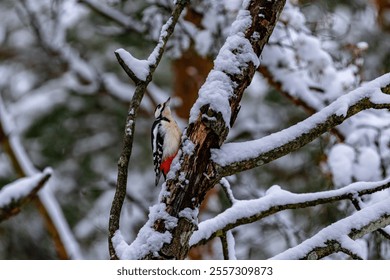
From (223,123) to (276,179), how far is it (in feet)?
19.6

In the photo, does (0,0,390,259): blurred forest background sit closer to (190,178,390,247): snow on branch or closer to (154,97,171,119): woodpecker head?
(154,97,171,119): woodpecker head

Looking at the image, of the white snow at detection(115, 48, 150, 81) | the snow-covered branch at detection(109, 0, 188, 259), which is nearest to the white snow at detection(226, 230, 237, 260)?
the snow-covered branch at detection(109, 0, 188, 259)

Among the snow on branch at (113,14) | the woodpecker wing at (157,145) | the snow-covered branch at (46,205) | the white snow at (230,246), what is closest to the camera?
the white snow at (230,246)

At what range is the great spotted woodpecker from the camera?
12.3 ft

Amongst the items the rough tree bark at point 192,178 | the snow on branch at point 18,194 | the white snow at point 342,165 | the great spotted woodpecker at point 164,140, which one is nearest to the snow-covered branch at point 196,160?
the rough tree bark at point 192,178

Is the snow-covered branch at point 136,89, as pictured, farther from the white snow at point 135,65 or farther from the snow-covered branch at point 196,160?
the snow-covered branch at point 196,160

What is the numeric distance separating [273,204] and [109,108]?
23.0 ft

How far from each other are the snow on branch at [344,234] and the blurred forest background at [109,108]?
2793 mm

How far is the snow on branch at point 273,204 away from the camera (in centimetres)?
298

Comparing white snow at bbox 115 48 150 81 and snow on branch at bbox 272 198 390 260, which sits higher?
white snow at bbox 115 48 150 81

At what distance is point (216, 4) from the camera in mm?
5527

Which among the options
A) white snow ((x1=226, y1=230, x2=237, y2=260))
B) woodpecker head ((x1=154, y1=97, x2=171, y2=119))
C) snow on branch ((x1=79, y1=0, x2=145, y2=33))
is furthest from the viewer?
snow on branch ((x1=79, y1=0, x2=145, y2=33))

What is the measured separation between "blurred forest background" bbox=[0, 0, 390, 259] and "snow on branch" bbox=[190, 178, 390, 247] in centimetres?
273

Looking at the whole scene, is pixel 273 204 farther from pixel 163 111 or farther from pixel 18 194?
pixel 163 111
